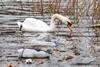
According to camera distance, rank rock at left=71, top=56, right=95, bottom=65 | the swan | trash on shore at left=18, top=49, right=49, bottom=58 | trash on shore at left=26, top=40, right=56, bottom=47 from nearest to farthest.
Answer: rock at left=71, top=56, right=95, bottom=65
trash on shore at left=18, top=49, right=49, bottom=58
trash on shore at left=26, top=40, right=56, bottom=47
the swan

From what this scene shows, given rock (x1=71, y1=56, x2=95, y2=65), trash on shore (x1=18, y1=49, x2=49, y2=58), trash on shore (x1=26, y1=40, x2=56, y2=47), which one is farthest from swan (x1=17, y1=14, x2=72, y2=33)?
rock (x1=71, y1=56, x2=95, y2=65)

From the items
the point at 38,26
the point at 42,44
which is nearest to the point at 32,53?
the point at 42,44

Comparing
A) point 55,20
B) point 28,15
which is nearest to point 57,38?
point 55,20

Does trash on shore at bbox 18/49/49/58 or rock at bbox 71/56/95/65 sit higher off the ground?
trash on shore at bbox 18/49/49/58

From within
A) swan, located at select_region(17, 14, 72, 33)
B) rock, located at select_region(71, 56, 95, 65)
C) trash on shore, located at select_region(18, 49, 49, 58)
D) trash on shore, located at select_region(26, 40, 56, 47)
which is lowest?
rock, located at select_region(71, 56, 95, 65)

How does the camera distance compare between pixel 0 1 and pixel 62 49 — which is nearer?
pixel 62 49

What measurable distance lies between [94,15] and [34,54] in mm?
2600

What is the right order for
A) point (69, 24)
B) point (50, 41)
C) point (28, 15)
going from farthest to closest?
point (28, 15)
point (69, 24)
point (50, 41)

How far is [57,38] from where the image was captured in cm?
726

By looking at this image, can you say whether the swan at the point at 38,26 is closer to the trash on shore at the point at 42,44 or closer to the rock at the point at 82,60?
the trash on shore at the point at 42,44

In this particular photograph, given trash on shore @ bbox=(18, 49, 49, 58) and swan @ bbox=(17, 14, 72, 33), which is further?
swan @ bbox=(17, 14, 72, 33)

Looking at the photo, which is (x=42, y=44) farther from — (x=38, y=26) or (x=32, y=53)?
(x=38, y=26)

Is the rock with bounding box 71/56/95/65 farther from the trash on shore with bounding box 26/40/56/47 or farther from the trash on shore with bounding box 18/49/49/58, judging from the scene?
the trash on shore with bounding box 26/40/56/47

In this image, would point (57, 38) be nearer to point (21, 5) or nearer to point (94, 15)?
point (94, 15)
